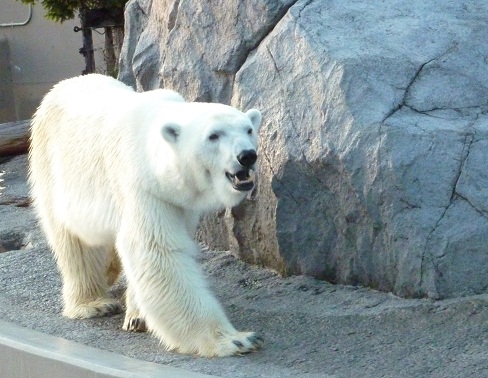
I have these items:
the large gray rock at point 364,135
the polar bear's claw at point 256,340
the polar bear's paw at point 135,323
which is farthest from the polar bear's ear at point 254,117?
the polar bear's paw at point 135,323

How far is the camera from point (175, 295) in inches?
173

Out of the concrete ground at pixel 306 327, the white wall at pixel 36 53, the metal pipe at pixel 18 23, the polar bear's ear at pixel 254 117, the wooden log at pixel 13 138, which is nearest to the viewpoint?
the concrete ground at pixel 306 327

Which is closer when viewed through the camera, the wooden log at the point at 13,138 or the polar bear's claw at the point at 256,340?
the polar bear's claw at the point at 256,340

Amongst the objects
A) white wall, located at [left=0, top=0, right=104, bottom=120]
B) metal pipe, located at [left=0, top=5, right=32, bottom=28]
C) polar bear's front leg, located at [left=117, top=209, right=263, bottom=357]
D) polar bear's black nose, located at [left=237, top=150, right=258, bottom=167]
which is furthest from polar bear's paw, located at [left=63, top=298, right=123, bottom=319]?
metal pipe, located at [left=0, top=5, right=32, bottom=28]

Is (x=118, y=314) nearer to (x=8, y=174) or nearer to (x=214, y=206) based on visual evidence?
(x=214, y=206)

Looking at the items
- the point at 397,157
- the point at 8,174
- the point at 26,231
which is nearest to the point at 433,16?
the point at 397,157

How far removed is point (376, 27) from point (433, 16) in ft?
1.06

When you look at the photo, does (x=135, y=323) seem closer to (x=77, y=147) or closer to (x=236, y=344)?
(x=236, y=344)

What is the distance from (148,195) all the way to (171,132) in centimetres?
33

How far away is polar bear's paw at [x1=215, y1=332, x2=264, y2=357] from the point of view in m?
4.26

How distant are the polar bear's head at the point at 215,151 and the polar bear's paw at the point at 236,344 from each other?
589mm

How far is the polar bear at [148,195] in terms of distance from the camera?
4.34 meters

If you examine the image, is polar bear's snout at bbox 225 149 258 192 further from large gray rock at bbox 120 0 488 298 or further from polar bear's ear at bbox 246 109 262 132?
large gray rock at bbox 120 0 488 298

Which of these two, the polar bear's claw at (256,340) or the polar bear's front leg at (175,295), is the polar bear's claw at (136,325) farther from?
the polar bear's claw at (256,340)
